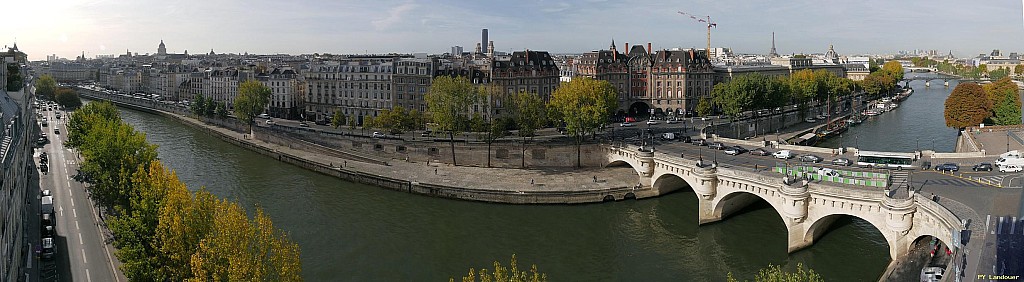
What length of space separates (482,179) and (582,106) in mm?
9568

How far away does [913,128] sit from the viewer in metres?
78.4

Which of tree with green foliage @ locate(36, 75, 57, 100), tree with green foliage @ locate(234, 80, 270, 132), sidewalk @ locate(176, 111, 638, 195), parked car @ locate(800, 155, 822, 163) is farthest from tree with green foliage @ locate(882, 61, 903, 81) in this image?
tree with green foliage @ locate(36, 75, 57, 100)

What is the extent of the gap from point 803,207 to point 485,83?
4049 cm

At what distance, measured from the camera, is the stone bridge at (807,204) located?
1106 inches

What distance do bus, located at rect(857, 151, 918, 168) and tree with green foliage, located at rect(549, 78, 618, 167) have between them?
56.8ft

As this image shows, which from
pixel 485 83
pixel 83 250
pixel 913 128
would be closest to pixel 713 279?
pixel 83 250

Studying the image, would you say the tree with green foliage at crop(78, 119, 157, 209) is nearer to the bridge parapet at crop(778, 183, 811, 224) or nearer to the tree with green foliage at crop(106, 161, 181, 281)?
the tree with green foliage at crop(106, 161, 181, 281)

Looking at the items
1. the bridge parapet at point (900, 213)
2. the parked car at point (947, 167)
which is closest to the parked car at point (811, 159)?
the parked car at point (947, 167)

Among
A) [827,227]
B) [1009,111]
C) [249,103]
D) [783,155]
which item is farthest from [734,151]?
[249,103]

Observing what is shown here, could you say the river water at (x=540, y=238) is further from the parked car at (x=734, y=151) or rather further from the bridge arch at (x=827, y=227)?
the parked car at (x=734, y=151)

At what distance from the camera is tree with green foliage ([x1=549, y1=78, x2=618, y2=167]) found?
2003 inches

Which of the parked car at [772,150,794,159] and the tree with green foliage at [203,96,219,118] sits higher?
the tree with green foliage at [203,96,219,118]

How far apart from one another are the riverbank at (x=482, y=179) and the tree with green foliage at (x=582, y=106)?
2956 mm

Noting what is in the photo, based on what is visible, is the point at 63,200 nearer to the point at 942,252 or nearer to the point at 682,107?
the point at 942,252
